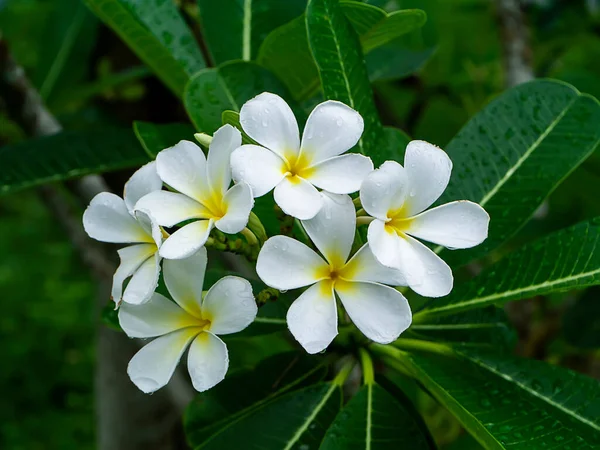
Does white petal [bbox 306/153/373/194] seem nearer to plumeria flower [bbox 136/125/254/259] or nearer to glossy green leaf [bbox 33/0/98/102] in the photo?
plumeria flower [bbox 136/125/254/259]

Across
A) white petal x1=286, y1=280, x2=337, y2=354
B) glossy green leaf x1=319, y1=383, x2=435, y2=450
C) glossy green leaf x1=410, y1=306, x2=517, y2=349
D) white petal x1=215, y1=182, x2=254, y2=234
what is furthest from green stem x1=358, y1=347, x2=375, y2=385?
white petal x1=215, y1=182, x2=254, y2=234

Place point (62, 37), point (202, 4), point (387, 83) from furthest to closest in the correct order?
point (387, 83), point (62, 37), point (202, 4)

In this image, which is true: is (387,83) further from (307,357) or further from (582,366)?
(307,357)

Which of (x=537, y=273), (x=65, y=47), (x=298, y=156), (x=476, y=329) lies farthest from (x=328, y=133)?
(x=65, y=47)

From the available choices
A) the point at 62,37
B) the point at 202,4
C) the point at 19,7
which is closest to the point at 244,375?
the point at 202,4

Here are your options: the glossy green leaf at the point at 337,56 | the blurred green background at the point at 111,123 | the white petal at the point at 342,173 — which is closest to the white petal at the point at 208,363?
the white petal at the point at 342,173

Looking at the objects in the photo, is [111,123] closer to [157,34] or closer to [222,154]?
[157,34]
